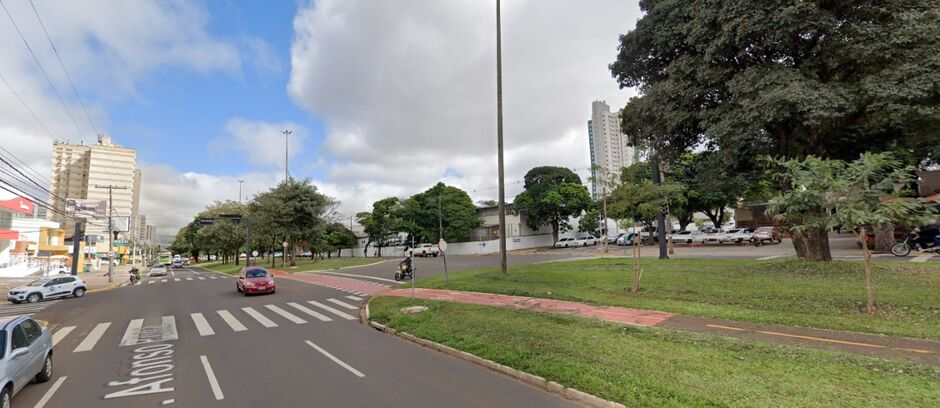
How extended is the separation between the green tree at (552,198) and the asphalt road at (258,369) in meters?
46.9

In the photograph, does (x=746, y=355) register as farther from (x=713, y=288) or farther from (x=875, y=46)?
(x=875, y=46)

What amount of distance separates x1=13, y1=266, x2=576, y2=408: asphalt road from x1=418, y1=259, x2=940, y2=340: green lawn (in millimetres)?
6634

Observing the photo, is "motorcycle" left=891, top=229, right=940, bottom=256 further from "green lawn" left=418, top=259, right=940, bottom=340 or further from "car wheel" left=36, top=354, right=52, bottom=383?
"car wheel" left=36, top=354, right=52, bottom=383

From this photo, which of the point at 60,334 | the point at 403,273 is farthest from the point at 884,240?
the point at 60,334

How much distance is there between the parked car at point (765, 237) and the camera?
35906 millimetres

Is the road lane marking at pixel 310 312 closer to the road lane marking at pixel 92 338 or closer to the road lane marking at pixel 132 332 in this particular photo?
the road lane marking at pixel 132 332

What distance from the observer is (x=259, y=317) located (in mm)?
14789

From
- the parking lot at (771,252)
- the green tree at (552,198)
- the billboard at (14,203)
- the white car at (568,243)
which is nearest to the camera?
the parking lot at (771,252)

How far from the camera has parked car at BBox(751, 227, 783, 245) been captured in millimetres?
35906

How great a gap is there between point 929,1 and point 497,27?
15.7m

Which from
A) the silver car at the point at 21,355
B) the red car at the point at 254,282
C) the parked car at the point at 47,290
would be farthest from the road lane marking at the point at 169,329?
the parked car at the point at 47,290

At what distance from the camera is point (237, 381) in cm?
738

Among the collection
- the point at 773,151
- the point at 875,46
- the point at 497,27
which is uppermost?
the point at 497,27

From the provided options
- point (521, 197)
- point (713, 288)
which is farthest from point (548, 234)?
point (713, 288)
